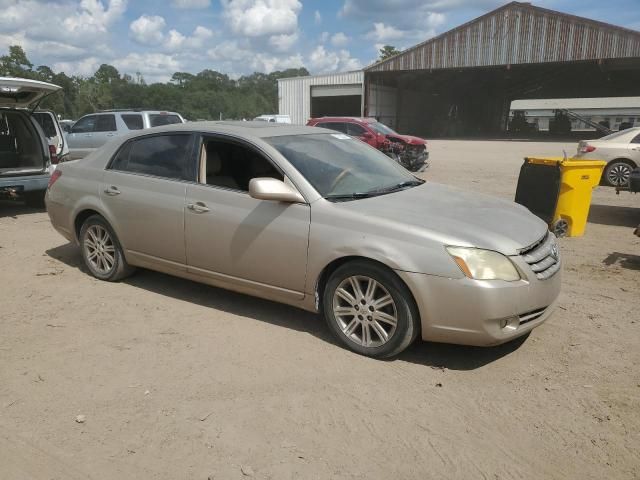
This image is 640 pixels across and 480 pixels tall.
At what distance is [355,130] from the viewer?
17.5 meters

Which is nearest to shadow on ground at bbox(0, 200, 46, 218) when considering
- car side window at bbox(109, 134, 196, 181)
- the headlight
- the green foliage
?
car side window at bbox(109, 134, 196, 181)

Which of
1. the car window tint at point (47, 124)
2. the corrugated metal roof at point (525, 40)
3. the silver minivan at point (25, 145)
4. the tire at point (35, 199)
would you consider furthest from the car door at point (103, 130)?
the corrugated metal roof at point (525, 40)

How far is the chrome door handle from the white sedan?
29.8 feet

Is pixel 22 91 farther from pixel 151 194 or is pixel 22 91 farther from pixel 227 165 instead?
pixel 227 165

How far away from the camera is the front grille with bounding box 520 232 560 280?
351 centimetres

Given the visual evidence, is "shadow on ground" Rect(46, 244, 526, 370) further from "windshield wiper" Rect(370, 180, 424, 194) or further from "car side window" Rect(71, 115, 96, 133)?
"car side window" Rect(71, 115, 96, 133)

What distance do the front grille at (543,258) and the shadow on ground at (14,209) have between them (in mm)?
8665

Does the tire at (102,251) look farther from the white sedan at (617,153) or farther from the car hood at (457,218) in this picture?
the white sedan at (617,153)

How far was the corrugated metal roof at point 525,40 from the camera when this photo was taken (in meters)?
29.7

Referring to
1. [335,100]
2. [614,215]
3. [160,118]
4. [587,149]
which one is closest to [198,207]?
[614,215]

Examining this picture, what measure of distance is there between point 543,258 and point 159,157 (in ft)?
11.2

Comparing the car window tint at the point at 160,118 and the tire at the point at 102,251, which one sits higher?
the car window tint at the point at 160,118

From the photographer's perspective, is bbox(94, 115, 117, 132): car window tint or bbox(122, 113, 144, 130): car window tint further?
bbox(94, 115, 117, 132): car window tint

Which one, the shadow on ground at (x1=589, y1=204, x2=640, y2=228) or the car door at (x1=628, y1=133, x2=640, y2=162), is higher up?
the car door at (x1=628, y1=133, x2=640, y2=162)
